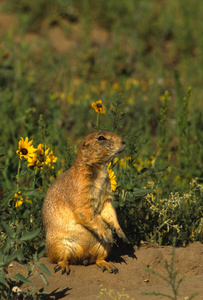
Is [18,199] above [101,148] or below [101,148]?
below

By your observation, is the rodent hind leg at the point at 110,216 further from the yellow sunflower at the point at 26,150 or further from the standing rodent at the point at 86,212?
the yellow sunflower at the point at 26,150

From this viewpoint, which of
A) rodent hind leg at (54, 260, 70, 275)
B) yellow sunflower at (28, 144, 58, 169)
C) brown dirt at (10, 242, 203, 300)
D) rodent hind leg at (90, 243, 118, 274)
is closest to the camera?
brown dirt at (10, 242, 203, 300)

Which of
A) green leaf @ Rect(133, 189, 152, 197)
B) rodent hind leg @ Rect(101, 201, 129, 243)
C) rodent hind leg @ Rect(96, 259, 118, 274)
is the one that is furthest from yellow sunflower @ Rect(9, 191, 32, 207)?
green leaf @ Rect(133, 189, 152, 197)

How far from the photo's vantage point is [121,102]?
4.63 metres

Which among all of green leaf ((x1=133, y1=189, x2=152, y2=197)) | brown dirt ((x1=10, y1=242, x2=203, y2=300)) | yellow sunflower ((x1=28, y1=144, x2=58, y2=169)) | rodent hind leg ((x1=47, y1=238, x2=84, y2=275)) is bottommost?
brown dirt ((x1=10, y1=242, x2=203, y2=300))

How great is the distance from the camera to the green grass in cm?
473

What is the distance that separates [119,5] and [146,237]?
8.81 metres

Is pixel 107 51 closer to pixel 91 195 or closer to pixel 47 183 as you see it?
pixel 47 183

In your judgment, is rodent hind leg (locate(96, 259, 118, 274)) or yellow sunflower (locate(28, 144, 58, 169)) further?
yellow sunflower (locate(28, 144, 58, 169))

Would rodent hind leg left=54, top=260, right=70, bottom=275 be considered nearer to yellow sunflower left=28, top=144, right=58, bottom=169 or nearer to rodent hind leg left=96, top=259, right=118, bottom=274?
rodent hind leg left=96, top=259, right=118, bottom=274

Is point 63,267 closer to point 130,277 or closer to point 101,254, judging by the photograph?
point 101,254

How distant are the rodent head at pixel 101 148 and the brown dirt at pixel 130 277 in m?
0.93

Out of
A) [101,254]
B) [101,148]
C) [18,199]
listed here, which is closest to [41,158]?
[18,199]

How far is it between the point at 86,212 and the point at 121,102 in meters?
1.16
